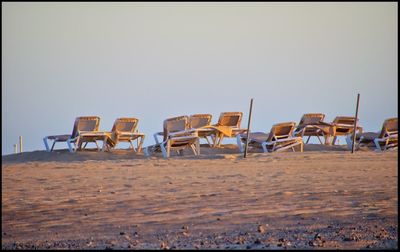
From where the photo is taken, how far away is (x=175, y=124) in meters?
16.8

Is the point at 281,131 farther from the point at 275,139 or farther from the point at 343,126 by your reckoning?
the point at 343,126

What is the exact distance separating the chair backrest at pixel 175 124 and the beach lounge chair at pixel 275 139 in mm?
1120

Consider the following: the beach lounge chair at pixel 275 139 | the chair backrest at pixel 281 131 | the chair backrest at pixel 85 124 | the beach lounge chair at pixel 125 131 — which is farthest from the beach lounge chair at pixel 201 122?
the chair backrest at pixel 85 124

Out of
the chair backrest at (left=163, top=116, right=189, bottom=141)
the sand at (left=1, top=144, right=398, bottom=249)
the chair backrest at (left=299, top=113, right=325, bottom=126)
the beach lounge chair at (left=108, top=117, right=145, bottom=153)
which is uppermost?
the sand at (left=1, top=144, right=398, bottom=249)

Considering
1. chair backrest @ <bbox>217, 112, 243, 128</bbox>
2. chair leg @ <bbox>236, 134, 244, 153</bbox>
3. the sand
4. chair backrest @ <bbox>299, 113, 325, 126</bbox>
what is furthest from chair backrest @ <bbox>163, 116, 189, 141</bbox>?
the sand

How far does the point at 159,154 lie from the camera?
16859 mm

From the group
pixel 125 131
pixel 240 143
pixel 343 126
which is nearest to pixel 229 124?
pixel 240 143

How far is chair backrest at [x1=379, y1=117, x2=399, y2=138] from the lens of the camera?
1752cm

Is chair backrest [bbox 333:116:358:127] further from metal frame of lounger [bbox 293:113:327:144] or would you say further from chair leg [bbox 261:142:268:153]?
chair leg [bbox 261:142:268:153]

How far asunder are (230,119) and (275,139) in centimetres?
188

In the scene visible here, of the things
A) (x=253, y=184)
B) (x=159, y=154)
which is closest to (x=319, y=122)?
(x=159, y=154)

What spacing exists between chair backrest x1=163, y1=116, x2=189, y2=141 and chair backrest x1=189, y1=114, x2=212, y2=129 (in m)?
0.72

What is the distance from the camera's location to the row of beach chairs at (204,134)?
54.6ft

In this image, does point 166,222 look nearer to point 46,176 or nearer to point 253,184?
point 253,184
